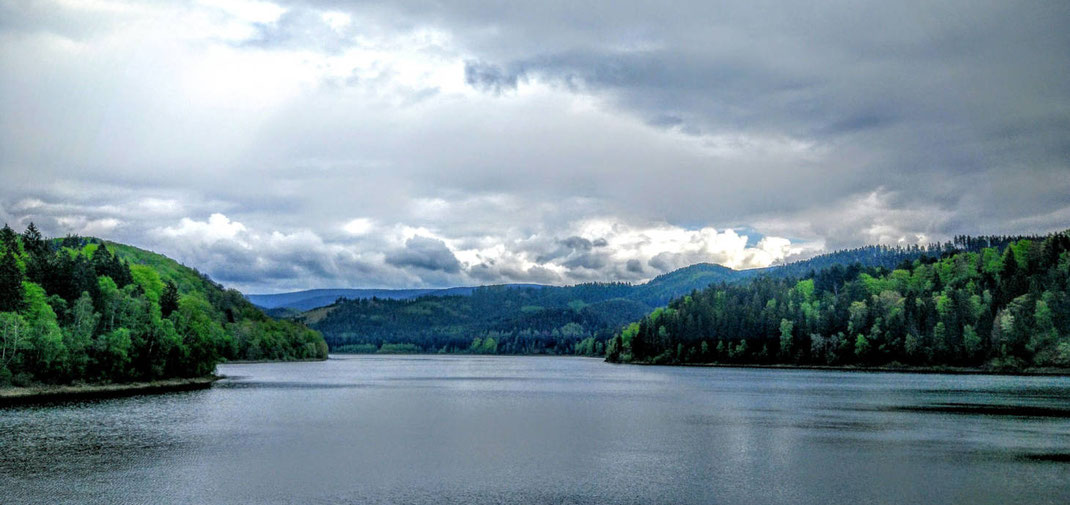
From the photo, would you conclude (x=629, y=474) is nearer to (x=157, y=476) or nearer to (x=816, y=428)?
(x=157, y=476)

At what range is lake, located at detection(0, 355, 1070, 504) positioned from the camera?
4088 cm

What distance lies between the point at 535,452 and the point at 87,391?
87.0 meters

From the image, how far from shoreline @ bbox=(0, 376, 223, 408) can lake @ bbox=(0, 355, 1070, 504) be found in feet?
30.4

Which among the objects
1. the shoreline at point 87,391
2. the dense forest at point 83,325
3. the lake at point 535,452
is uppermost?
the dense forest at point 83,325

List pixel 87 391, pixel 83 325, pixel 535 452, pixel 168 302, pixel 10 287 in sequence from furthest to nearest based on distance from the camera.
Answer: pixel 168 302
pixel 83 325
pixel 87 391
pixel 10 287
pixel 535 452

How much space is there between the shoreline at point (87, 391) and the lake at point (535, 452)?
927 centimetres

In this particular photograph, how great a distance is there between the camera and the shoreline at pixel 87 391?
98500mm

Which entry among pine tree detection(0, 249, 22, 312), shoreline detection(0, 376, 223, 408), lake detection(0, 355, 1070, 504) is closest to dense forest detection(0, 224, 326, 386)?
pine tree detection(0, 249, 22, 312)

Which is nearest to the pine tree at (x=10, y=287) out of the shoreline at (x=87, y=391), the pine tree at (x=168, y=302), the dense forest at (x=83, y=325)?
the dense forest at (x=83, y=325)

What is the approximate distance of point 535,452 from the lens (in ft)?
183

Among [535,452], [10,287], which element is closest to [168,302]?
[10,287]

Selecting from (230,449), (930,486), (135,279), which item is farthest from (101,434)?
(135,279)

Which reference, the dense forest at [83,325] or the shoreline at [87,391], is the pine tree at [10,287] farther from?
the shoreline at [87,391]

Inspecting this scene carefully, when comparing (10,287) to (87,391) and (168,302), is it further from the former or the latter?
(168,302)
